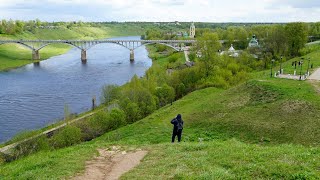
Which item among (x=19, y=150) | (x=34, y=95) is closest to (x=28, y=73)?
(x=34, y=95)

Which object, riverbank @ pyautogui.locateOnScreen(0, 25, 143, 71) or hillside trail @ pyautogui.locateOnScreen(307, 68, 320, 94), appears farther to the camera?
riverbank @ pyautogui.locateOnScreen(0, 25, 143, 71)

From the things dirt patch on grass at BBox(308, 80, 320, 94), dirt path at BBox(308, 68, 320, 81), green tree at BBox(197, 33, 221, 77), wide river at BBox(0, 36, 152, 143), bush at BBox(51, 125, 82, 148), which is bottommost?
wide river at BBox(0, 36, 152, 143)

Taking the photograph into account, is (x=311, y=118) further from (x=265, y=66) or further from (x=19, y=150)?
(x=265, y=66)

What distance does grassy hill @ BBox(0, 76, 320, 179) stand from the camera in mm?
10328

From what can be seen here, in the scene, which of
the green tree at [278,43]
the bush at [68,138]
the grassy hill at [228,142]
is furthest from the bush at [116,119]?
the green tree at [278,43]

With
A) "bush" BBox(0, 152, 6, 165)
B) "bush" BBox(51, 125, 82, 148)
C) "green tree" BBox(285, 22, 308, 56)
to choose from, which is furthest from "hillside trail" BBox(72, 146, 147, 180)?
"green tree" BBox(285, 22, 308, 56)

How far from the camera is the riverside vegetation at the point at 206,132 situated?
1074 centimetres

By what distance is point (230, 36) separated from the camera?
78.1 meters

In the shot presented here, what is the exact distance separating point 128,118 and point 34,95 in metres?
24.4

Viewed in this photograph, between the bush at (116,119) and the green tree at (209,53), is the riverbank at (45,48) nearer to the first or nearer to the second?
the green tree at (209,53)

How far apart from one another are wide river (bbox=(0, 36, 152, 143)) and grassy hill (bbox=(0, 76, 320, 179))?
15.6 metres

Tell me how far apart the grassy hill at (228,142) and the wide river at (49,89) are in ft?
51.2

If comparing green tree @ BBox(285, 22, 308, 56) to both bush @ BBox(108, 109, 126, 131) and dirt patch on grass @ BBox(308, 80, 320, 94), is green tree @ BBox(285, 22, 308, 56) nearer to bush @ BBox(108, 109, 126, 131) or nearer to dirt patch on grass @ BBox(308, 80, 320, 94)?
dirt patch on grass @ BBox(308, 80, 320, 94)

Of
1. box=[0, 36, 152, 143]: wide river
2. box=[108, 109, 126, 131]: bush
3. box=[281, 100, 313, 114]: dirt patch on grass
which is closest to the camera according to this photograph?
box=[281, 100, 313, 114]: dirt patch on grass
